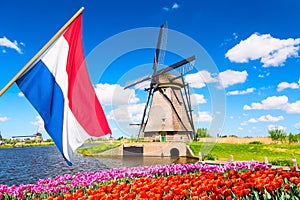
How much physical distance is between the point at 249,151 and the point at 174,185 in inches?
1026

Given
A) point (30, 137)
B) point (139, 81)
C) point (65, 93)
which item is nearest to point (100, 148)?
point (139, 81)

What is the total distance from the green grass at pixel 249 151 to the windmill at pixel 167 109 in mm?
2683

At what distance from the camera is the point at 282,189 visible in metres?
3.61

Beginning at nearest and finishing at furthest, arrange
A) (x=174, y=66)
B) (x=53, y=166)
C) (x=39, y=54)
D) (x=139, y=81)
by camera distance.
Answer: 1. (x=39, y=54)
2. (x=53, y=166)
3. (x=174, y=66)
4. (x=139, y=81)

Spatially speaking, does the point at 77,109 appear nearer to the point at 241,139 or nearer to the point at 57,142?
the point at 57,142

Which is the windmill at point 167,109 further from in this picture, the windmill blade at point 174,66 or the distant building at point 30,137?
the distant building at point 30,137

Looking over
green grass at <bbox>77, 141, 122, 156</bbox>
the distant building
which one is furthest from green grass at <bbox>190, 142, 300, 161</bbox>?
the distant building

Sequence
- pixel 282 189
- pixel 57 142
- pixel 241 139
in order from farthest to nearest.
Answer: pixel 241 139, pixel 57 142, pixel 282 189

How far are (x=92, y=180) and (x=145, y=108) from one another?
27.4 meters

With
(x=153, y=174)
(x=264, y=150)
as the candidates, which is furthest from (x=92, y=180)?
(x=264, y=150)

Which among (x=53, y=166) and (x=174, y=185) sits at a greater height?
(x=174, y=185)

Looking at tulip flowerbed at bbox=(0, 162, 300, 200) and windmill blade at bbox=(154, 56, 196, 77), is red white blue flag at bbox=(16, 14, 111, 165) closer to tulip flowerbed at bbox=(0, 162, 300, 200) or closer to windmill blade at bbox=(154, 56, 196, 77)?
tulip flowerbed at bbox=(0, 162, 300, 200)

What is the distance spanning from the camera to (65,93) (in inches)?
199

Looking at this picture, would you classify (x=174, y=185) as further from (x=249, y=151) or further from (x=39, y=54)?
(x=249, y=151)
